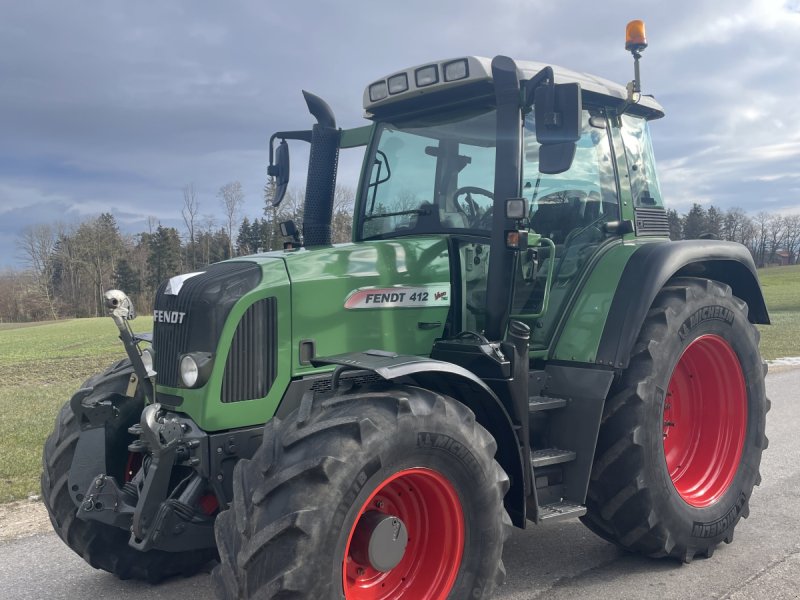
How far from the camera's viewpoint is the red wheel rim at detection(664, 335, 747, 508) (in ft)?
15.3

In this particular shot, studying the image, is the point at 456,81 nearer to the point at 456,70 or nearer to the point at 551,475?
the point at 456,70

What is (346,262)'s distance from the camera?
147 inches

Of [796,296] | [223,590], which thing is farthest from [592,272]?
[796,296]

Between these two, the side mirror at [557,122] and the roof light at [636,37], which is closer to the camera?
the side mirror at [557,122]

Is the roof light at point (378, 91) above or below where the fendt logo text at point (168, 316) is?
above

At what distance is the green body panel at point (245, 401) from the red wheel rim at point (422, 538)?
0.70 m

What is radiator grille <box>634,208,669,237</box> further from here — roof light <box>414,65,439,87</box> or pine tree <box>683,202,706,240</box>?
pine tree <box>683,202,706,240</box>

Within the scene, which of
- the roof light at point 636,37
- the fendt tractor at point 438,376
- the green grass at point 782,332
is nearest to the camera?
the fendt tractor at point 438,376

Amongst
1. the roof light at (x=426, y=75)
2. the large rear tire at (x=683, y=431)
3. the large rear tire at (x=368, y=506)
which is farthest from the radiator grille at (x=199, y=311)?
the large rear tire at (x=683, y=431)

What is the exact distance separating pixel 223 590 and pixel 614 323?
244 cm

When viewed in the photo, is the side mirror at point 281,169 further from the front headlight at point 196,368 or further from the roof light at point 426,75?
the front headlight at point 196,368

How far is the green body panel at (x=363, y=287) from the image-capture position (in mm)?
3547

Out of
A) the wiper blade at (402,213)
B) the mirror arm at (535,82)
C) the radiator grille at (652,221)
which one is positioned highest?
the mirror arm at (535,82)

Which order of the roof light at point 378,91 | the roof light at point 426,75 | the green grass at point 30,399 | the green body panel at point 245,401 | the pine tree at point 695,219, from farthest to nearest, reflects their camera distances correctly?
the pine tree at point 695,219
the green grass at point 30,399
the roof light at point 378,91
the roof light at point 426,75
the green body panel at point 245,401
